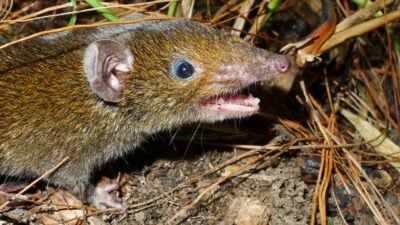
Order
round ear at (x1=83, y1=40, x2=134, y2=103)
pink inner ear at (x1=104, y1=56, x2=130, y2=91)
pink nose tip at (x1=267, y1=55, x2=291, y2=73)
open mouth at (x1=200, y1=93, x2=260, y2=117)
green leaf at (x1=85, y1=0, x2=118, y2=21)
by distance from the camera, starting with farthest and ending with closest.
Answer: green leaf at (x1=85, y1=0, x2=118, y2=21)
open mouth at (x1=200, y1=93, x2=260, y2=117)
pink nose tip at (x1=267, y1=55, x2=291, y2=73)
pink inner ear at (x1=104, y1=56, x2=130, y2=91)
round ear at (x1=83, y1=40, x2=134, y2=103)

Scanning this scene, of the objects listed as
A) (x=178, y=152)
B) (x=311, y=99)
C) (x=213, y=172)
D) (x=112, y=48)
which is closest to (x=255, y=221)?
(x=213, y=172)

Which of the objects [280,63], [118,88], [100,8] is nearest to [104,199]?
[118,88]

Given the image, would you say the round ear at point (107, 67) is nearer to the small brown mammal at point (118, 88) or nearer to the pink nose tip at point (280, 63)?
the small brown mammal at point (118, 88)

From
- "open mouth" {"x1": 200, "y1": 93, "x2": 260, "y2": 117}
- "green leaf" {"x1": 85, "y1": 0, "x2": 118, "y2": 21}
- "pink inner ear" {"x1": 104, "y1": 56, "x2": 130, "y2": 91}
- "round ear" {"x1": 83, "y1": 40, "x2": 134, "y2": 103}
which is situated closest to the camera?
"round ear" {"x1": 83, "y1": 40, "x2": 134, "y2": 103}

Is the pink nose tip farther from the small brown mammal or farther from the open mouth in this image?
the open mouth

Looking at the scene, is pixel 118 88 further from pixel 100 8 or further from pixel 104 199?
pixel 104 199

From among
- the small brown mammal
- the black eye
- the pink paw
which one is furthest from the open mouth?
the pink paw

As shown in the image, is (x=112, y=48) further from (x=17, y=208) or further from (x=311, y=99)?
(x=311, y=99)
